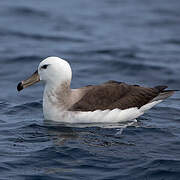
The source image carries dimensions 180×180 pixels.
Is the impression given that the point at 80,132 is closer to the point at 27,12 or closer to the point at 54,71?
the point at 54,71

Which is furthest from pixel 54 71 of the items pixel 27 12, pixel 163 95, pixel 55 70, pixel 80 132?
pixel 27 12

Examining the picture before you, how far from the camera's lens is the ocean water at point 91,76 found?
9820 mm

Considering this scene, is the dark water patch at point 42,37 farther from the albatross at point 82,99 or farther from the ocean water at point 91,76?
the albatross at point 82,99

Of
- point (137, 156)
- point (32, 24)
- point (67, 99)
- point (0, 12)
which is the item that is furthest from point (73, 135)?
point (0, 12)

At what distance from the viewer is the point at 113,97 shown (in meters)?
12.4

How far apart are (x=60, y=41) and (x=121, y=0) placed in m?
8.13

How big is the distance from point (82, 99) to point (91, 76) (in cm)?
521

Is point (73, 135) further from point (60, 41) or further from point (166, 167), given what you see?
point (60, 41)

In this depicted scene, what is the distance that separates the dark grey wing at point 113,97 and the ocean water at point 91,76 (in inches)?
16.3

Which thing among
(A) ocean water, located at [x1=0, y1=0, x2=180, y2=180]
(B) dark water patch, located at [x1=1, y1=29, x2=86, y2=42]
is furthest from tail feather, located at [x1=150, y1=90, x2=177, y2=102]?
(B) dark water patch, located at [x1=1, y1=29, x2=86, y2=42]

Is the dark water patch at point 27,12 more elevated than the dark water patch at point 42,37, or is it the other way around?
the dark water patch at point 27,12

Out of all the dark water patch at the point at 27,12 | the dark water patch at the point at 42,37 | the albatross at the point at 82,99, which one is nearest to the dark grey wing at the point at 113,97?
the albatross at the point at 82,99

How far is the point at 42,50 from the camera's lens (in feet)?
66.7

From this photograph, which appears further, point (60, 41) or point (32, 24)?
point (32, 24)
